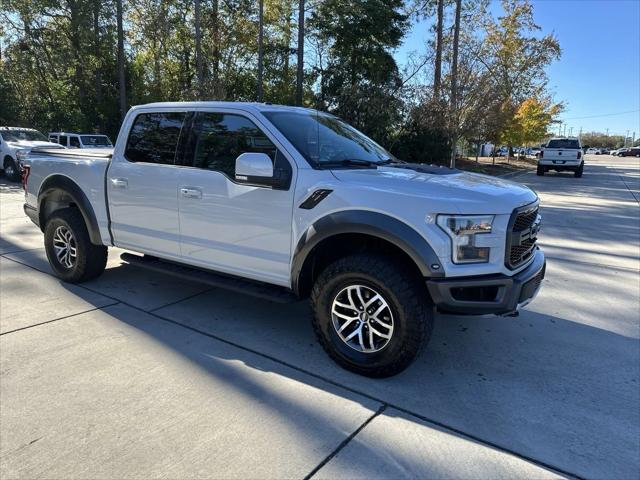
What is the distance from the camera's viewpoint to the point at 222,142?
422 cm

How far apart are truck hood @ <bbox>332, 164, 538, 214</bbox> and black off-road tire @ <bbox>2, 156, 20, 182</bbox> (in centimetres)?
1603

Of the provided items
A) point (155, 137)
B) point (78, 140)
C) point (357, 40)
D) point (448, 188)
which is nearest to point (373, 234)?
point (448, 188)

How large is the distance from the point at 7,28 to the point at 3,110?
6580 millimetres

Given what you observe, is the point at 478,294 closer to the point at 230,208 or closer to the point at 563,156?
the point at 230,208

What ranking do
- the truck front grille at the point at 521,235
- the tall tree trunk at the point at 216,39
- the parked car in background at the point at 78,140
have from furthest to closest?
the tall tree trunk at the point at 216,39
the parked car in background at the point at 78,140
the truck front grille at the point at 521,235

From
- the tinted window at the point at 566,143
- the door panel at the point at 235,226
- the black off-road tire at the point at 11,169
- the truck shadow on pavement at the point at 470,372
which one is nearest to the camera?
the truck shadow on pavement at the point at 470,372

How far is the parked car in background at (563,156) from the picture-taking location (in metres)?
24.1

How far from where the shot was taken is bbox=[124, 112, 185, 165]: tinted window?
454cm

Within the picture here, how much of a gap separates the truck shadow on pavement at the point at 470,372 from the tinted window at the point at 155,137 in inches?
56.5

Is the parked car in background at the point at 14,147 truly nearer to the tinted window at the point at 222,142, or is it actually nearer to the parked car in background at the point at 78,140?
the parked car in background at the point at 78,140

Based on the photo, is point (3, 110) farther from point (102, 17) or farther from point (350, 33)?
point (350, 33)

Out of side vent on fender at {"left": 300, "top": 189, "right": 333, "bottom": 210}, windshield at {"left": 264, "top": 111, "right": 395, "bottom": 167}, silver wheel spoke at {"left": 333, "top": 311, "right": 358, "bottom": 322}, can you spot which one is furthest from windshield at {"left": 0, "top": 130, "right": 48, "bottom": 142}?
silver wheel spoke at {"left": 333, "top": 311, "right": 358, "bottom": 322}

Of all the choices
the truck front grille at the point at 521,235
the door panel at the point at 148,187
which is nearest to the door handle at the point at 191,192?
the door panel at the point at 148,187

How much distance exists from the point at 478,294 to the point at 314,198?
1306 millimetres
